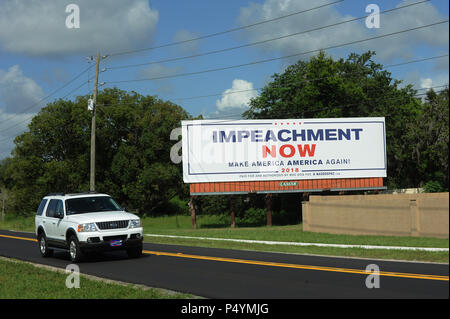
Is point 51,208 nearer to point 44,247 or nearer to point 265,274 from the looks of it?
point 44,247

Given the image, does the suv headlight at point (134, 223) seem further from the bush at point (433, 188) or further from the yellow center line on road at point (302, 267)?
the bush at point (433, 188)

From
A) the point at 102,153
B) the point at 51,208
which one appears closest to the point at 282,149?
the point at 51,208

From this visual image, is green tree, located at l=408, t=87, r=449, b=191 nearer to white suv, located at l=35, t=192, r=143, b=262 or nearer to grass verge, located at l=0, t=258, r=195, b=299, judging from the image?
white suv, located at l=35, t=192, r=143, b=262

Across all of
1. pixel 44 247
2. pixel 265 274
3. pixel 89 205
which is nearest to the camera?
pixel 265 274

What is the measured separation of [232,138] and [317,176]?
6.82 m

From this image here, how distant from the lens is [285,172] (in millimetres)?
43562

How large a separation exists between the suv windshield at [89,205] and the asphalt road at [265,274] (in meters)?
1.51

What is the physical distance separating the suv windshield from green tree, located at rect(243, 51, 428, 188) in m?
35.4

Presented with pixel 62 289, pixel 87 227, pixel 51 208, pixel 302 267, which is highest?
pixel 51 208

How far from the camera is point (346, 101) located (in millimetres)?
57000

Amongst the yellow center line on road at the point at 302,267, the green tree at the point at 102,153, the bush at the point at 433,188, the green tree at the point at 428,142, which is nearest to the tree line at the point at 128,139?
the green tree at the point at 102,153

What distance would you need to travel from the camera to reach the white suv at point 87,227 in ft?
55.9

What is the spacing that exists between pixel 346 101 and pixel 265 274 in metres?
45.7
